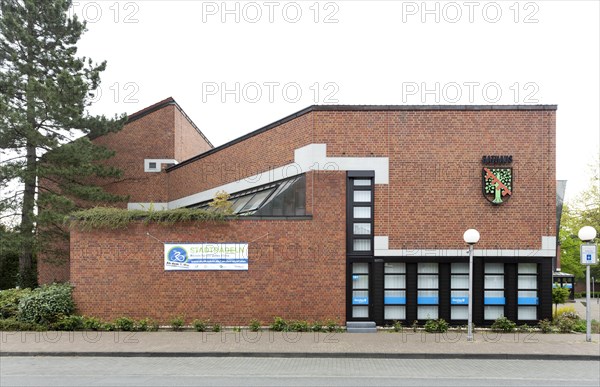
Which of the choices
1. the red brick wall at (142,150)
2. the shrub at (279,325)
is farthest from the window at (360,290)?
the red brick wall at (142,150)

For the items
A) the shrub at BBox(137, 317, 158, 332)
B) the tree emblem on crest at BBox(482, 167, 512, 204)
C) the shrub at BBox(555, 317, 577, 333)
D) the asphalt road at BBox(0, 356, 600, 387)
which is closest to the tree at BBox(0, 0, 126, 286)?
the shrub at BBox(137, 317, 158, 332)

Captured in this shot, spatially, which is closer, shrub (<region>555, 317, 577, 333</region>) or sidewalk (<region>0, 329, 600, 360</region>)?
sidewalk (<region>0, 329, 600, 360</region>)

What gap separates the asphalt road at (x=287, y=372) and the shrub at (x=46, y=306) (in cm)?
297

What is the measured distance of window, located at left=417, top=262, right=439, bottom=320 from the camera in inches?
555

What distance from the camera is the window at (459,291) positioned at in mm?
14070

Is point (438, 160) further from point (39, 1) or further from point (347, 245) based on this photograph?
point (39, 1)

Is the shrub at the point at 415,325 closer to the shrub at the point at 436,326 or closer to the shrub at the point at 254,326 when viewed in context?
the shrub at the point at 436,326

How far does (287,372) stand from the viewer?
920cm

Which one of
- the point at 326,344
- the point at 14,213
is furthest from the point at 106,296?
the point at 14,213

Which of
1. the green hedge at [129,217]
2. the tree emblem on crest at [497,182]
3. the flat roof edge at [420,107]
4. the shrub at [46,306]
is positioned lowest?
the shrub at [46,306]

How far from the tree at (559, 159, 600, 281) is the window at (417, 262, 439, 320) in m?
15.1

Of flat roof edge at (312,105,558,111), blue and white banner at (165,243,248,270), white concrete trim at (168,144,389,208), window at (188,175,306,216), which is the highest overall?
flat roof edge at (312,105,558,111)

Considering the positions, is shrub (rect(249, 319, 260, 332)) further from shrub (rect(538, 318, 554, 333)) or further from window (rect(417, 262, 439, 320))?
shrub (rect(538, 318, 554, 333))

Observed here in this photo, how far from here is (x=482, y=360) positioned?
10.5 metres
